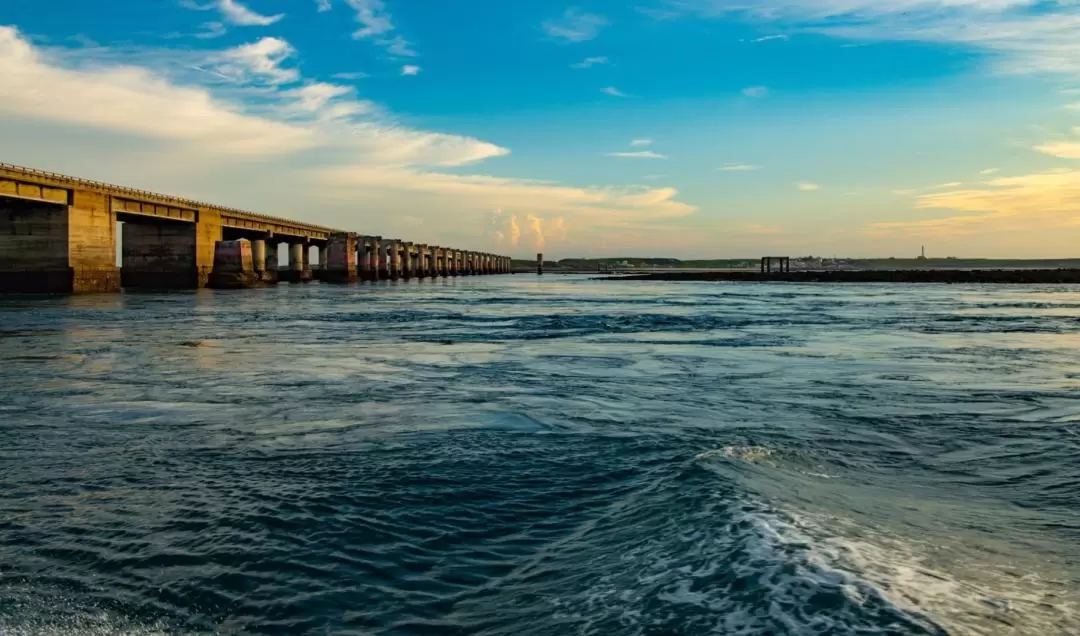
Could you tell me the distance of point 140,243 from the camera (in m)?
82.5

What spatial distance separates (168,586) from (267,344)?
19.5m

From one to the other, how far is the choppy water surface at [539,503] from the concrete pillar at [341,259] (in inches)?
4322

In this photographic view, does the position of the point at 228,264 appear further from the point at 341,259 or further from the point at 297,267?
the point at 297,267

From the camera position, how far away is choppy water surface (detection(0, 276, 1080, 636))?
16.0 ft

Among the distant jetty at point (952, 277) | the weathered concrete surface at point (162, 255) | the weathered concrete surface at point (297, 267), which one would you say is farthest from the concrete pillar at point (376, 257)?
the distant jetty at point (952, 277)

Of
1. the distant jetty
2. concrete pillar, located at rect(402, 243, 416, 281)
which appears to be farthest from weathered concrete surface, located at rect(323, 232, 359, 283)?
the distant jetty

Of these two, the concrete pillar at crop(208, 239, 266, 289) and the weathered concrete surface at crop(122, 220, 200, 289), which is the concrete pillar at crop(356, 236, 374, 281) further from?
the weathered concrete surface at crop(122, 220, 200, 289)

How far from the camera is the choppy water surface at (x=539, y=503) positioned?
487 centimetres

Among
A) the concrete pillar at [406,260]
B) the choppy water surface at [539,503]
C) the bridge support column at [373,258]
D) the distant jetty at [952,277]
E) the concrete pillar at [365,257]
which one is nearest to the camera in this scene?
the choppy water surface at [539,503]

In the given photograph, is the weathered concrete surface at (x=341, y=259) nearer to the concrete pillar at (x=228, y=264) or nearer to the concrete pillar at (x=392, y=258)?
the concrete pillar at (x=392, y=258)

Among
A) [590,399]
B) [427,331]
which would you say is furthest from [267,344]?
[590,399]

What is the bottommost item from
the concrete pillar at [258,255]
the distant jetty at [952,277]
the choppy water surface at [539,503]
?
the choppy water surface at [539,503]

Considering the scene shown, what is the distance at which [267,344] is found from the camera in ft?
78.1

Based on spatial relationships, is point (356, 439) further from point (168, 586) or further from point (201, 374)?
point (201, 374)
